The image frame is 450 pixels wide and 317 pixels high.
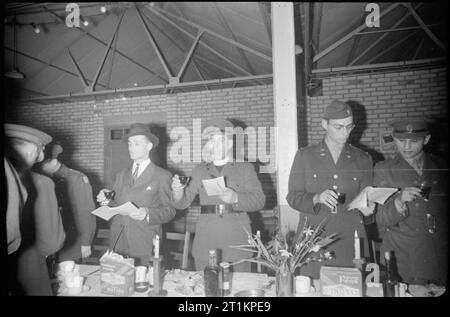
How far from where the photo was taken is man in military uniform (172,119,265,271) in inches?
88.1

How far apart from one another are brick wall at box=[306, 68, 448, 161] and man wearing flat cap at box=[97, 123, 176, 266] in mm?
2702

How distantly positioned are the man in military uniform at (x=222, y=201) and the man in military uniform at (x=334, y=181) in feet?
1.08

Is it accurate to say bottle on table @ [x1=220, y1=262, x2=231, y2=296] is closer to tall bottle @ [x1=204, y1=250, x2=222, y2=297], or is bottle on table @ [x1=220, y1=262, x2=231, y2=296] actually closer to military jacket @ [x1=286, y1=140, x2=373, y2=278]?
tall bottle @ [x1=204, y1=250, x2=222, y2=297]

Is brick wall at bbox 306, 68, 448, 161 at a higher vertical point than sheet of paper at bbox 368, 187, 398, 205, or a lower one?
higher

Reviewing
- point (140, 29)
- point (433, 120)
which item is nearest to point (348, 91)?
point (433, 120)

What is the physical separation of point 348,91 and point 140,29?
9.94 feet

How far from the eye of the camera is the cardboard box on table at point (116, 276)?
1521mm

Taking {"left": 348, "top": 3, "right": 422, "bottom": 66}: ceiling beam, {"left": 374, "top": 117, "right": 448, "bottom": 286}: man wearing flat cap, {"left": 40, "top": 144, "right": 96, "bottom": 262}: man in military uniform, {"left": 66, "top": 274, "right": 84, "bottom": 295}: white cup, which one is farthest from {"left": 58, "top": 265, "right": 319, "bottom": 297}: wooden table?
{"left": 348, "top": 3, "right": 422, "bottom": 66}: ceiling beam

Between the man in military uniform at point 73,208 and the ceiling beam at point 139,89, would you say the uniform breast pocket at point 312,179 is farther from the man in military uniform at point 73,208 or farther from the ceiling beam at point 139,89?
the ceiling beam at point 139,89

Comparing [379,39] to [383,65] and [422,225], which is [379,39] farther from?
[422,225]

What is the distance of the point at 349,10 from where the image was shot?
114 inches

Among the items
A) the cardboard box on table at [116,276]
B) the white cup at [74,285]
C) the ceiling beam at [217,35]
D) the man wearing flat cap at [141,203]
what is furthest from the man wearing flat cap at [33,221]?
the ceiling beam at [217,35]

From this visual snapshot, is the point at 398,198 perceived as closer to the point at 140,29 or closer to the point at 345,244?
Result: the point at 345,244

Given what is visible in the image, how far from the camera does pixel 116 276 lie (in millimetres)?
1531
